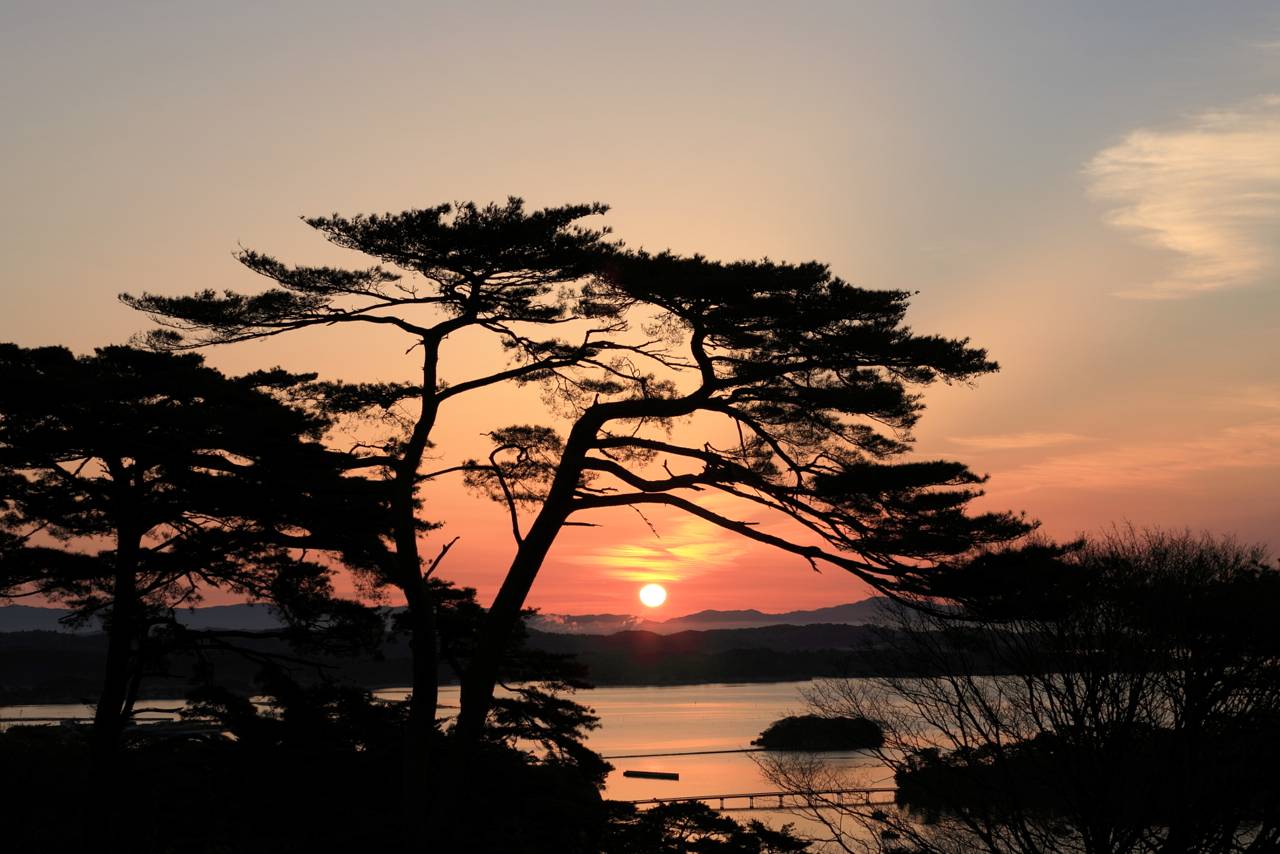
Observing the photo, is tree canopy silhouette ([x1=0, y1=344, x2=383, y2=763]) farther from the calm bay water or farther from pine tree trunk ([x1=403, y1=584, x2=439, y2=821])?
the calm bay water

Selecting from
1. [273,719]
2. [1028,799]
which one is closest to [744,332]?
[1028,799]

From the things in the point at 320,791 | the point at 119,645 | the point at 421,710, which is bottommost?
the point at 320,791

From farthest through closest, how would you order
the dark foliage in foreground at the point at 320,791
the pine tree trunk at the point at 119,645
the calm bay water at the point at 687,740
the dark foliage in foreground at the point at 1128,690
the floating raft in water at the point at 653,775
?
the floating raft in water at the point at 653,775
the calm bay water at the point at 687,740
the dark foliage in foreground at the point at 320,791
the pine tree trunk at the point at 119,645
the dark foliage in foreground at the point at 1128,690

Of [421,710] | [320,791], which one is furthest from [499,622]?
[320,791]

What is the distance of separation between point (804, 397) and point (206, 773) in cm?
1321

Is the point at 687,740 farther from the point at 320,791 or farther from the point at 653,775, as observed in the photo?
the point at 320,791

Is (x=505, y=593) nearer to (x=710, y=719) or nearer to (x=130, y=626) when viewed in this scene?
(x=130, y=626)

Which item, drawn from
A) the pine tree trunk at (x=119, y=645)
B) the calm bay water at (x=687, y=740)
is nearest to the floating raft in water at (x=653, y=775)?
the calm bay water at (x=687, y=740)

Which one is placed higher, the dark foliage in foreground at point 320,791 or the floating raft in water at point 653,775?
the dark foliage in foreground at point 320,791

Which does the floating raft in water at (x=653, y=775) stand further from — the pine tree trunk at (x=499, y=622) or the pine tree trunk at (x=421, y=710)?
the pine tree trunk at (x=499, y=622)

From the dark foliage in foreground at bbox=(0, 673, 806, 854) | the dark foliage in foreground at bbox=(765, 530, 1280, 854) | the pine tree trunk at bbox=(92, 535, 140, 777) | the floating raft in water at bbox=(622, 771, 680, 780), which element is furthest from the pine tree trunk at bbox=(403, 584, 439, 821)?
the floating raft in water at bbox=(622, 771, 680, 780)

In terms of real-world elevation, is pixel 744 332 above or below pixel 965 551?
above

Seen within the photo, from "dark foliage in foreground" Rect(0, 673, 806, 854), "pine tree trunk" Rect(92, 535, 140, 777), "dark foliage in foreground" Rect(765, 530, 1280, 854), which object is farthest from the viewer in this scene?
"dark foliage in foreground" Rect(0, 673, 806, 854)

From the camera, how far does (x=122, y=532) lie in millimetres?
18094
